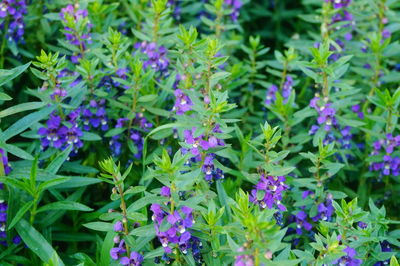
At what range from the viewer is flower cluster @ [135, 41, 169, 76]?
479cm

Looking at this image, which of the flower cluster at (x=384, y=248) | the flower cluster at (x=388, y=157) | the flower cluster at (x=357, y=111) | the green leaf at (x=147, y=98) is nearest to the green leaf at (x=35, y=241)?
the green leaf at (x=147, y=98)

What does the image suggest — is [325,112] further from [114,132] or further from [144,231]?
[144,231]

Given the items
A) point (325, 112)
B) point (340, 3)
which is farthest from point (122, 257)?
point (340, 3)

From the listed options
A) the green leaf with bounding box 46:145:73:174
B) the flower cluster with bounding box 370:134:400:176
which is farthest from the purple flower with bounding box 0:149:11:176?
the flower cluster with bounding box 370:134:400:176

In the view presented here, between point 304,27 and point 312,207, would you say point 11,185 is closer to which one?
point 312,207

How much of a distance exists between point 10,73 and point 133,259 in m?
1.39

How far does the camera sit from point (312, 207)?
158 inches

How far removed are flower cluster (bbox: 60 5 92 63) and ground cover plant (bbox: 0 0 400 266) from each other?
13 millimetres

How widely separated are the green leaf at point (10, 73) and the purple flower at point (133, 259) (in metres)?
1.37

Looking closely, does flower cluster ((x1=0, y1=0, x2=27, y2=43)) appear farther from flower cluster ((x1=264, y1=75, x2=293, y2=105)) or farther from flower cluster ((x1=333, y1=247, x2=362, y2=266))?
flower cluster ((x1=333, y1=247, x2=362, y2=266))

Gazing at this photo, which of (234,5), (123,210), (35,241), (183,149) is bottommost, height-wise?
(35,241)

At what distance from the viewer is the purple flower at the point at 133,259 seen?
336 centimetres

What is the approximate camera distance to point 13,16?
15.7 ft

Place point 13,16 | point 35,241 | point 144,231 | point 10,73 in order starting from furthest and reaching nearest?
1. point 13,16
2. point 35,241
3. point 10,73
4. point 144,231
